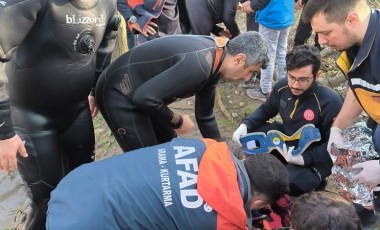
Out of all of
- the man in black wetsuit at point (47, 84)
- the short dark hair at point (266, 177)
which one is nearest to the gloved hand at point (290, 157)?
the short dark hair at point (266, 177)

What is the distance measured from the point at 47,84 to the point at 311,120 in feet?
5.91

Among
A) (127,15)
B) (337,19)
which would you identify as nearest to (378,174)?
(337,19)

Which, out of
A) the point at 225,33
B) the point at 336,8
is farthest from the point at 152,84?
the point at 225,33

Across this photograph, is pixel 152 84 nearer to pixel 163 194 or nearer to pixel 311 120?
pixel 163 194

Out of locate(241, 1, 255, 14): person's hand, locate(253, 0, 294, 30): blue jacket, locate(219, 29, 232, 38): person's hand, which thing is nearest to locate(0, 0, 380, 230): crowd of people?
locate(253, 0, 294, 30): blue jacket

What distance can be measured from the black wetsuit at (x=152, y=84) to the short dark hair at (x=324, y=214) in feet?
3.54

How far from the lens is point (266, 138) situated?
10.4ft

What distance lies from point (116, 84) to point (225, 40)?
0.77 m

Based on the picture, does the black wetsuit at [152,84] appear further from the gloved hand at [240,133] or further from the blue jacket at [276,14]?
the blue jacket at [276,14]

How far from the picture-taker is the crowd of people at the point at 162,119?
1855mm

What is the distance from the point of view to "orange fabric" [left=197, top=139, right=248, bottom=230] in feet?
5.68

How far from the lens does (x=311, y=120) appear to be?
3.04 metres

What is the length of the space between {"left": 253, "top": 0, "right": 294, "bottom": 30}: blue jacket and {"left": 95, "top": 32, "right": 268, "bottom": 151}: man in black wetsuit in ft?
5.31

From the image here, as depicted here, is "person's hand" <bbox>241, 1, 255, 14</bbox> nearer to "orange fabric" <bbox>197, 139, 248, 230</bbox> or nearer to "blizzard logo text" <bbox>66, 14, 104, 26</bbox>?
"blizzard logo text" <bbox>66, 14, 104, 26</bbox>
